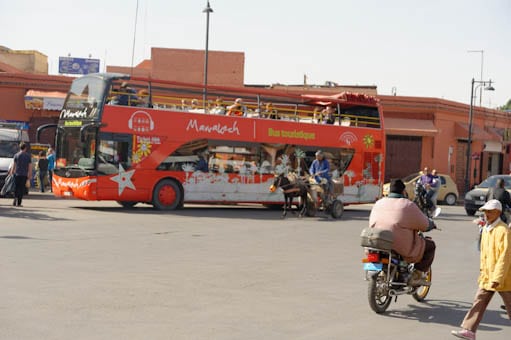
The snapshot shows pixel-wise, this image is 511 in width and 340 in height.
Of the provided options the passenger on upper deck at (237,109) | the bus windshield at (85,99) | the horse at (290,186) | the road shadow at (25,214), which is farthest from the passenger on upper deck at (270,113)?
the road shadow at (25,214)

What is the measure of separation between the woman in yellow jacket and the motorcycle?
1.38m

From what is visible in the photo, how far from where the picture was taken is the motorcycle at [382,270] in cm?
904

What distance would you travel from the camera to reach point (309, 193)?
957 inches

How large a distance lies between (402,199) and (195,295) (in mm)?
2709

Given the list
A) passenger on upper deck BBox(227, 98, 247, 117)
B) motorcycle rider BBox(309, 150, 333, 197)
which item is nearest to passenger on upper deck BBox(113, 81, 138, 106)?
passenger on upper deck BBox(227, 98, 247, 117)

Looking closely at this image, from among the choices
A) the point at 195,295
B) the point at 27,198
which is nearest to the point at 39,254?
the point at 195,295

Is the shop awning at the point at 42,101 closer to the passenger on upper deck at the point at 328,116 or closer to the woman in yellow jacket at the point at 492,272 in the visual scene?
the passenger on upper deck at the point at 328,116

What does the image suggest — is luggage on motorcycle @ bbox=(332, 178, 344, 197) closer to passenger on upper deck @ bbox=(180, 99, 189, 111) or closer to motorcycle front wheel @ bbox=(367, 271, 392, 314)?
passenger on upper deck @ bbox=(180, 99, 189, 111)

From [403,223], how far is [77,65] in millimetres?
60844

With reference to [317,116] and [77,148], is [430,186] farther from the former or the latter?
[77,148]

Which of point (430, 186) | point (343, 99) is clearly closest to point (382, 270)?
point (430, 186)

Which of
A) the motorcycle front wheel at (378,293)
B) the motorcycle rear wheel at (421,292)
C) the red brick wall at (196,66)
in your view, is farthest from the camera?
the red brick wall at (196,66)

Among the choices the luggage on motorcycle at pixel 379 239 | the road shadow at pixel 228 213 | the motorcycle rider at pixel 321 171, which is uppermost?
the motorcycle rider at pixel 321 171

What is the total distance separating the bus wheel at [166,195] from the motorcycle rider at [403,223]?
15.1m
